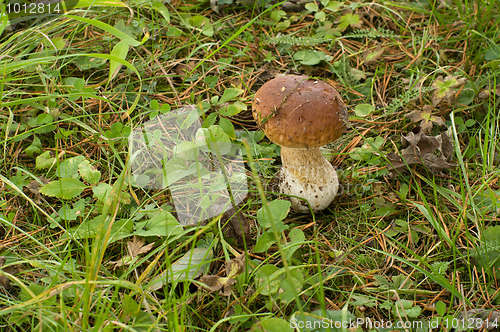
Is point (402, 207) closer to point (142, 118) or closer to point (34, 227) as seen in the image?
point (142, 118)

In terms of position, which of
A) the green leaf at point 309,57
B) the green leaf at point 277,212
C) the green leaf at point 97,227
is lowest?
the green leaf at point 277,212

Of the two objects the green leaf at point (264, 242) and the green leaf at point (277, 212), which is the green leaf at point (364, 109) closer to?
the green leaf at point (277, 212)

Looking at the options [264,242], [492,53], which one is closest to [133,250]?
[264,242]

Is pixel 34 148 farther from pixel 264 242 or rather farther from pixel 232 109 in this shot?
pixel 264 242

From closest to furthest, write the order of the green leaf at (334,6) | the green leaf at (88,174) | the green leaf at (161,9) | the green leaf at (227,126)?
the green leaf at (88,174) → the green leaf at (227,126) → the green leaf at (161,9) → the green leaf at (334,6)

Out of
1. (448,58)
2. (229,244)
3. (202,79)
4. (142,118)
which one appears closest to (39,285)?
(229,244)

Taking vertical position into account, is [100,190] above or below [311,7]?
below

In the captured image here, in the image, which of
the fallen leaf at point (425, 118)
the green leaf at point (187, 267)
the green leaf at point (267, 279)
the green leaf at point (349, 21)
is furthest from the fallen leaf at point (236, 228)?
the green leaf at point (349, 21)
